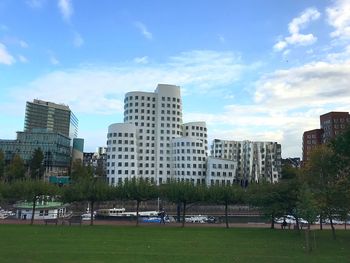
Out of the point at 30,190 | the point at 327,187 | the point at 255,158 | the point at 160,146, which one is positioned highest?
the point at 160,146

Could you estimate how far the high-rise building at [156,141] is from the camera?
450 feet

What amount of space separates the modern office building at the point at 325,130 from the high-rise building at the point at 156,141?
4944cm

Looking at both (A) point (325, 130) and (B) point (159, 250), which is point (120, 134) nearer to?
(A) point (325, 130)

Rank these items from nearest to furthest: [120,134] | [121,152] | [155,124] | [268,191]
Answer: [268,191] < [121,152] < [120,134] < [155,124]

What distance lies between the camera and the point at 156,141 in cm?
14988

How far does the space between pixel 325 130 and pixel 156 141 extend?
75457 millimetres

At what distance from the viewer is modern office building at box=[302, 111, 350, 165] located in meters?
162

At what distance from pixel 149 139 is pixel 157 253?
403 feet

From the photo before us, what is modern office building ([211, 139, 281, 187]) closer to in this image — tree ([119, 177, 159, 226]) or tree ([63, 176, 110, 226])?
tree ([119, 177, 159, 226])

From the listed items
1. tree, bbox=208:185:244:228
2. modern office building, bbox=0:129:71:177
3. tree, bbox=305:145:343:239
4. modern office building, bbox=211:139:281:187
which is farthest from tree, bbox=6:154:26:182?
tree, bbox=305:145:343:239

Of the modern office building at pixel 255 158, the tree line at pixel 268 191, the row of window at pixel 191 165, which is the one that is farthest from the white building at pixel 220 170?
the tree line at pixel 268 191

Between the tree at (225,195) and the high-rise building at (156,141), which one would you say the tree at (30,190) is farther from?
the high-rise building at (156,141)

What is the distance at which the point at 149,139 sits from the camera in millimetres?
150000

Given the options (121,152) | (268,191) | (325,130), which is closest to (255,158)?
(325,130)
